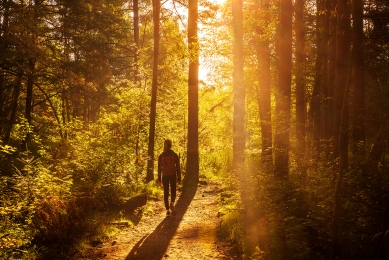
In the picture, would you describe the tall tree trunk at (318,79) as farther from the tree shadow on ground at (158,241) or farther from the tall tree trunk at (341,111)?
the tree shadow on ground at (158,241)

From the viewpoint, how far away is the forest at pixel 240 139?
5.39 m

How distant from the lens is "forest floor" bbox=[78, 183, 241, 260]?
652cm

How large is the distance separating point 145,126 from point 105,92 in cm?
722

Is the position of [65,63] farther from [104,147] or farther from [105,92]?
[104,147]

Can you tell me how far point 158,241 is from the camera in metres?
7.37

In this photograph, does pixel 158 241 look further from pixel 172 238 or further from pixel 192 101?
pixel 192 101

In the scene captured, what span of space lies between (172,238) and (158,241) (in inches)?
15.0

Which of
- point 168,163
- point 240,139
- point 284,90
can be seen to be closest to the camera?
point 168,163

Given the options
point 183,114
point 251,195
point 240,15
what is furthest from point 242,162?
point 183,114

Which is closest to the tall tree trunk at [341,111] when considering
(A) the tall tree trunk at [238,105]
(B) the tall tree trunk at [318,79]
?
(A) the tall tree trunk at [238,105]

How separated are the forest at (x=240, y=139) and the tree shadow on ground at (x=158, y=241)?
4.16ft

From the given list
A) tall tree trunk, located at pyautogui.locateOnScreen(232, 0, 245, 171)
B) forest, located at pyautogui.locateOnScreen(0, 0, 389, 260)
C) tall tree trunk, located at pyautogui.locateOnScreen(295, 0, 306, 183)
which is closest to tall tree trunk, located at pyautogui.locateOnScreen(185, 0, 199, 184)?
forest, located at pyautogui.locateOnScreen(0, 0, 389, 260)

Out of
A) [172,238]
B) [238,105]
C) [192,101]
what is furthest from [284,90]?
[172,238]

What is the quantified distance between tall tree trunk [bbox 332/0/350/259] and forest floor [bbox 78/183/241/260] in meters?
2.26
